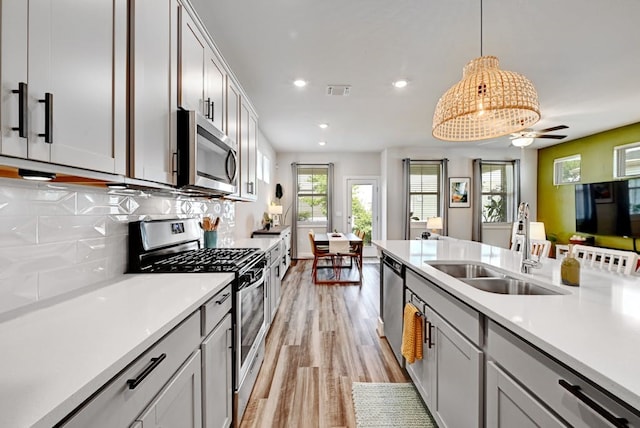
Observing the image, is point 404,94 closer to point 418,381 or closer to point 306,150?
point 418,381

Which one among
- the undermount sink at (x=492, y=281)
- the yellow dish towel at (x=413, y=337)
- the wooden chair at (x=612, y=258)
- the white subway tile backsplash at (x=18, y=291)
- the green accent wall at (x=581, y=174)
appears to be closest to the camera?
the white subway tile backsplash at (x=18, y=291)

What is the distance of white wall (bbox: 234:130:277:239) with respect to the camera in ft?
13.5

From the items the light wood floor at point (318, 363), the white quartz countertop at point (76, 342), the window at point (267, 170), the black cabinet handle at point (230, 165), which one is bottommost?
the light wood floor at point (318, 363)

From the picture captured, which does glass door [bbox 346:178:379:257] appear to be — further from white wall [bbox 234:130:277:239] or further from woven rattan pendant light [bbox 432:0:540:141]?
woven rattan pendant light [bbox 432:0:540:141]

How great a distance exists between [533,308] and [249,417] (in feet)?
5.54

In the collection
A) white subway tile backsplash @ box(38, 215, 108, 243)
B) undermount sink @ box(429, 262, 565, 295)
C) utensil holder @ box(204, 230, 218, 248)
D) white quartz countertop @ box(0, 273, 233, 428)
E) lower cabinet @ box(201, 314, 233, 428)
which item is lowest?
lower cabinet @ box(201, 314, 233, 428)

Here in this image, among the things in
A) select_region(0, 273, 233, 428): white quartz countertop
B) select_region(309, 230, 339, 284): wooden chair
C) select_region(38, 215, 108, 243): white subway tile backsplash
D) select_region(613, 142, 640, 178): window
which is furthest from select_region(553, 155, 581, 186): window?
select_region(38, 215, 108, 243): white subway tile backsplash

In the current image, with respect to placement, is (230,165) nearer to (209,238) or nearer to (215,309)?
(209,238)

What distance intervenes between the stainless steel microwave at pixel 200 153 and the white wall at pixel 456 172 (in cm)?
530

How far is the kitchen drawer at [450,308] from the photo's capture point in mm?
1224

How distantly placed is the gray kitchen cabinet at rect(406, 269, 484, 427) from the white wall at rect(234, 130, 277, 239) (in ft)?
9.02

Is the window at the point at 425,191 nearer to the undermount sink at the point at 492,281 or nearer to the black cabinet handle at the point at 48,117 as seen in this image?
the undermount sink at the point at 492,281

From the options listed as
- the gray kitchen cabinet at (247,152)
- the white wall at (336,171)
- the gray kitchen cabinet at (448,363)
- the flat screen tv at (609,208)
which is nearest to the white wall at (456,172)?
the white wall at (336,171)

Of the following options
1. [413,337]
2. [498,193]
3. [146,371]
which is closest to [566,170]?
[498,193]
